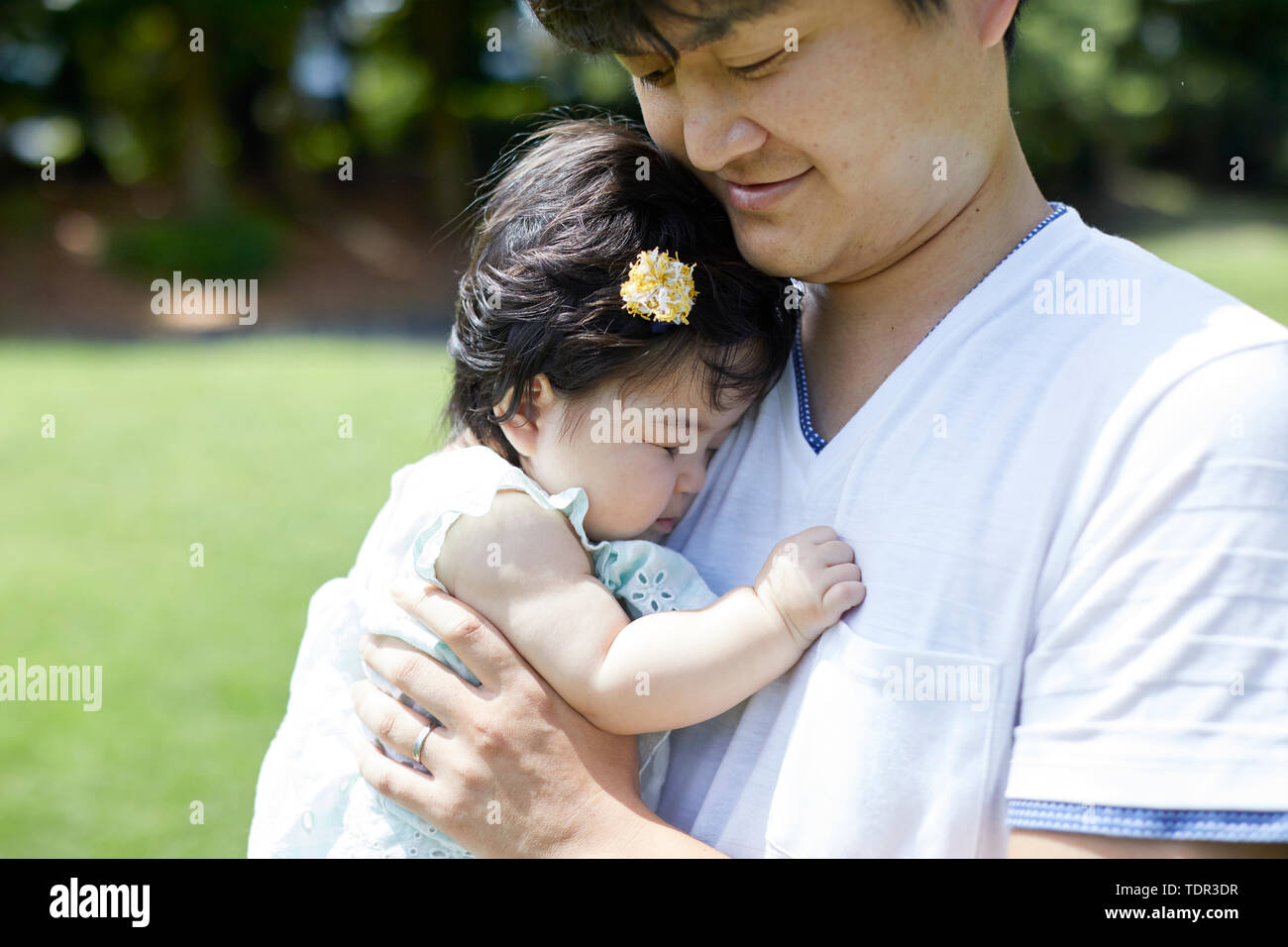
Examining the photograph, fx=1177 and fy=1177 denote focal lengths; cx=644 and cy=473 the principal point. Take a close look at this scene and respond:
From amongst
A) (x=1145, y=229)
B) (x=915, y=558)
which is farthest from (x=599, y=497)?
(x=1145, y=229)

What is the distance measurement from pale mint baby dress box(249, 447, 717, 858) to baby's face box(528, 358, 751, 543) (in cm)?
3

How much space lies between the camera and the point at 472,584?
1.59 metres

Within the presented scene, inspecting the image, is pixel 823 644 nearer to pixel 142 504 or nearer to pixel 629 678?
pixel 629 678

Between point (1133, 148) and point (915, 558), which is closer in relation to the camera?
point (915, 558)

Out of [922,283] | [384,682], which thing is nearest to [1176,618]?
[922,283]

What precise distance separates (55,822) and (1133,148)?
22.4 m

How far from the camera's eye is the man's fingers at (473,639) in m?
1.54

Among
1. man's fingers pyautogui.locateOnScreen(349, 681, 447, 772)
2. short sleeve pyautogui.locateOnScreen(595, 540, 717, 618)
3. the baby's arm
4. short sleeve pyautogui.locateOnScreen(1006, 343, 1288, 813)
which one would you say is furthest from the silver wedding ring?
short sleeve pyautogui.locateOnScreen(1006, 343, 1288, 813)

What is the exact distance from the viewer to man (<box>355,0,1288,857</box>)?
115cm

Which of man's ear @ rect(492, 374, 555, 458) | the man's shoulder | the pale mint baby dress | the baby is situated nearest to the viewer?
the man's shoulder

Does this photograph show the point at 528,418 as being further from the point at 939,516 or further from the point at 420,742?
the point at 939,516

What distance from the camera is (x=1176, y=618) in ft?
3.77

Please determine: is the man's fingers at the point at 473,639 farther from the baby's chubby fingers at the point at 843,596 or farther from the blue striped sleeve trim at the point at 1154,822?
the blue striped sleeve trim at the point at 1154,822

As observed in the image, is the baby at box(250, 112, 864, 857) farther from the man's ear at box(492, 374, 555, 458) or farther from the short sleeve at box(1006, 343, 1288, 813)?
the short sleeve at box(1006, 343, 1288, 813)
